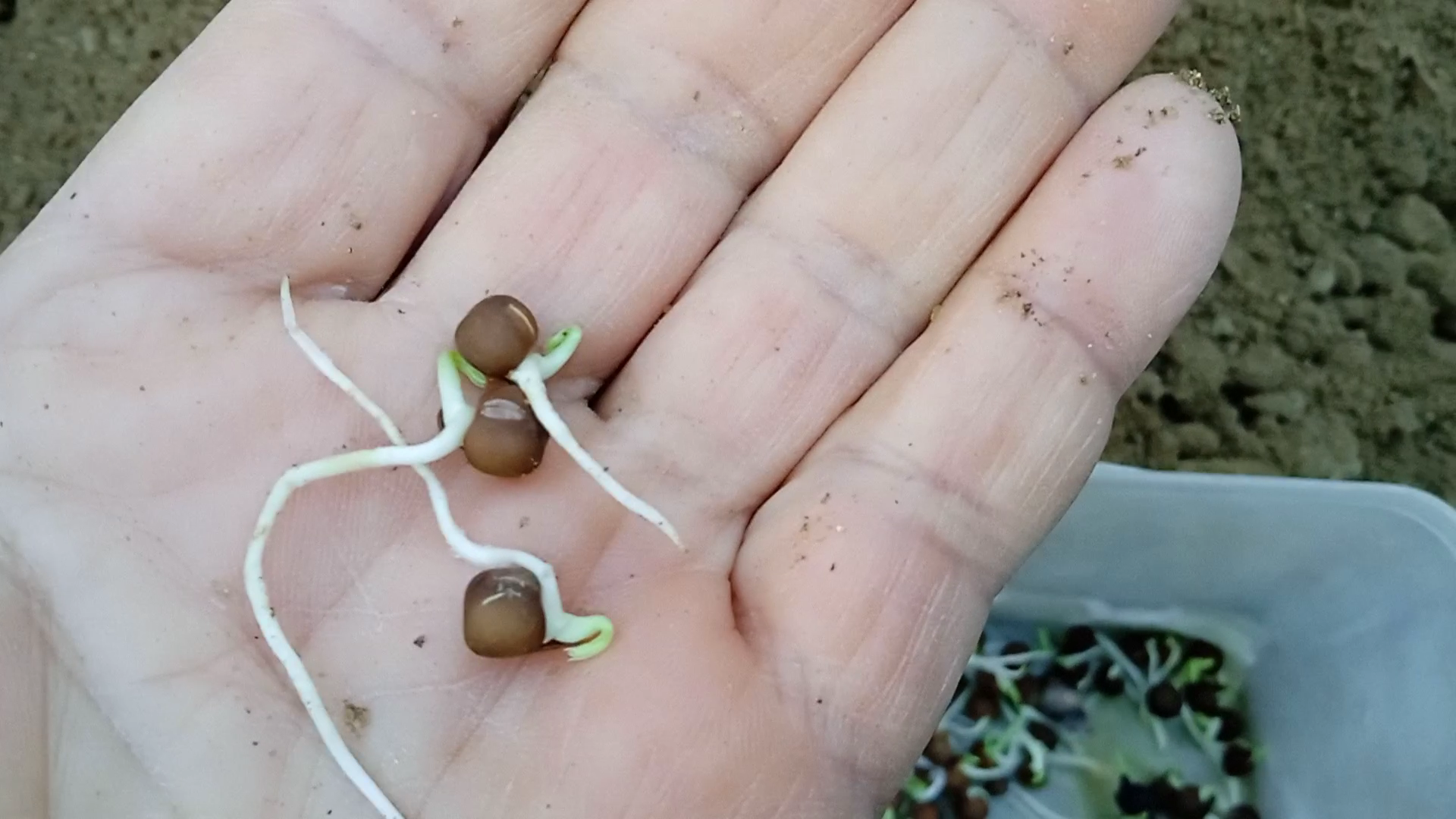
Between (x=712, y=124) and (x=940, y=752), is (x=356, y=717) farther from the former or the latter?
(x=940, y=752)

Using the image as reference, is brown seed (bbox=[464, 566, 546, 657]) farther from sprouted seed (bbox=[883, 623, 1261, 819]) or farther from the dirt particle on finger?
sprouted seed (bbox=[883, 623, 1261, 819])

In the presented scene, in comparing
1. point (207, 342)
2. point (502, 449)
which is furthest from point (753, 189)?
point (207, 342)

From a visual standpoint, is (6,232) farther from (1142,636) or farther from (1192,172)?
(1142,636)

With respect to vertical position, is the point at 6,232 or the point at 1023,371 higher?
the point at 1023,371

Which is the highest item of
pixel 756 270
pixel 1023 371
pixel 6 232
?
pixel 1023 371

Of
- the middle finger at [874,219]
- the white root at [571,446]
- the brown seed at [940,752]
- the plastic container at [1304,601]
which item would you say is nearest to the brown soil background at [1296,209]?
the plastic container at [1304,601]

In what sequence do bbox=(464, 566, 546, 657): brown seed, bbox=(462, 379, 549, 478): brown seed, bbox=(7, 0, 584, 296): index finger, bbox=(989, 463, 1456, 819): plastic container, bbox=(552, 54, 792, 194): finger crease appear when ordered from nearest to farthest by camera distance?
bbox=(464, 566, 546, 657): brown seed → bbox=(462, 379, 549, 478): brown seed → bbox=(7, 0, 584, 296): index finger → bbox=(552, 54, 792, 194): finger crease → bbox=(989, 463, 1456, 819): plastic container

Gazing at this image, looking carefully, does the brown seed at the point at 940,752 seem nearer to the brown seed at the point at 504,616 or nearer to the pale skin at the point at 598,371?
the pale skin at the point at 598,371

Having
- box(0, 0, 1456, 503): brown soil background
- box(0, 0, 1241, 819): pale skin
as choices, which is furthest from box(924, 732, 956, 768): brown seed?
box(0, 0, 1241, 819): pale skin

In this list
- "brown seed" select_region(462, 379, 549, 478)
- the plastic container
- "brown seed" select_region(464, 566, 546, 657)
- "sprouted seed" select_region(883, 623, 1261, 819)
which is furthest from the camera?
"sprouted seed" select_region(883, 623, 1261, 819)
